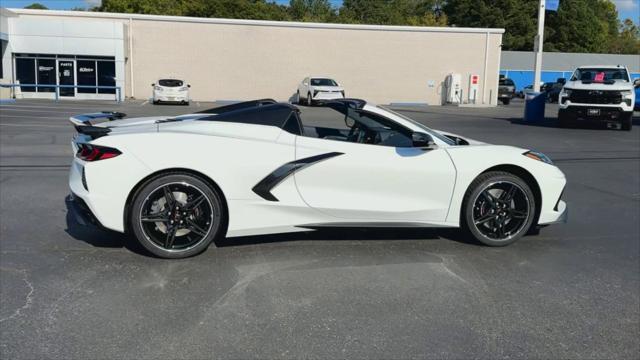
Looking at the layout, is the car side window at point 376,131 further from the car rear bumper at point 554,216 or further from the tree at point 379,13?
the tree at point 379,13

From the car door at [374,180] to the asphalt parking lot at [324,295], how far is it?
1.24ft

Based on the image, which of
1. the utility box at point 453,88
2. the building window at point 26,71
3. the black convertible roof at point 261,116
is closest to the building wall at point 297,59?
the utility box at point 453,88

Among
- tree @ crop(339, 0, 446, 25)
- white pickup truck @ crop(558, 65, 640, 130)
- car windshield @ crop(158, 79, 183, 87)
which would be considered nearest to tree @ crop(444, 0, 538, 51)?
tree @ crop(339, 0, 446, 25)

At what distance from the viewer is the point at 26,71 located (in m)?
33.4

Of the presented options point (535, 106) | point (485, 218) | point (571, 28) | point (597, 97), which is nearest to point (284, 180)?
point (485, 218)

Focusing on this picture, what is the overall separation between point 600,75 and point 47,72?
27983 millimetres

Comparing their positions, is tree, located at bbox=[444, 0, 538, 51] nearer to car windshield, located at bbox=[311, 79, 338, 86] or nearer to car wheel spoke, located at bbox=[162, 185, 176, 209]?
car windshield, located at bbox=[311, 79, 338, 86]

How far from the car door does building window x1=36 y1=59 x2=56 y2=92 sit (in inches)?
1263

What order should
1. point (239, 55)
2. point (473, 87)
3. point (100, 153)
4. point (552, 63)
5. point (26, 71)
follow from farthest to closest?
1. point (552, 63)
2. point (473, 87)
3. point (239, 55)
4. point (26, 71)
5. point (100, 153)

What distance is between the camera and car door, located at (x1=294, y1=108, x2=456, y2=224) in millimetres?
5047

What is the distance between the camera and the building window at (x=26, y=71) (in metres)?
33.2

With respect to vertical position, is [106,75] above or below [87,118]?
below

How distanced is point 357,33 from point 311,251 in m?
32.9

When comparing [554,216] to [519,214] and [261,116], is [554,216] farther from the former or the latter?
[261,116]
